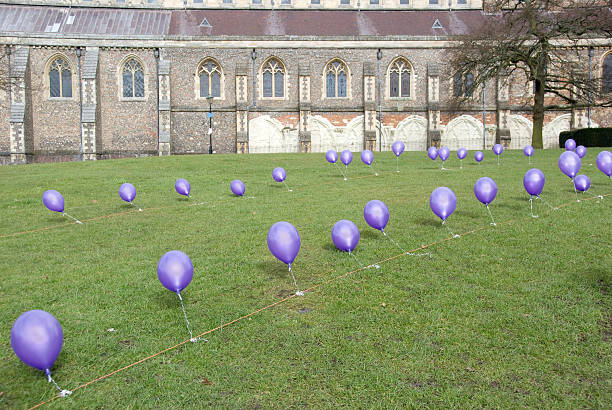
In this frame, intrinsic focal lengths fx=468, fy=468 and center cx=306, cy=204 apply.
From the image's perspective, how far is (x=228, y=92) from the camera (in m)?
32.5

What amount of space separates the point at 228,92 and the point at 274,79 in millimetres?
3397

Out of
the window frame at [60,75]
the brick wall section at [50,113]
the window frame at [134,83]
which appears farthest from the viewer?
the window frame at [134,83]

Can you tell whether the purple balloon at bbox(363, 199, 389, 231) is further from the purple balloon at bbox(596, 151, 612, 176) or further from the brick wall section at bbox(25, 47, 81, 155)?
the brick wall section at bbox(25, 47, 81, 155)

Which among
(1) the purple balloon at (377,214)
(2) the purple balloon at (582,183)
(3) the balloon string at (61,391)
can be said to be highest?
(2) the purple balloon at (582,183)

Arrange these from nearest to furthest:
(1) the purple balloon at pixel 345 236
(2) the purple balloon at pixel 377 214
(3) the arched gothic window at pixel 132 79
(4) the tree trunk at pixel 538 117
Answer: (1) the purple balloon at pixel 345 236 → (2) the purple balloon at pixel 377 214 → (4) the tree trunk at pixel 538 117 → (3) the arched gothic window at pixel 132 79

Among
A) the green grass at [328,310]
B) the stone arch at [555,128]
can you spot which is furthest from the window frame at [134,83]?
the stone arch at [555,128]

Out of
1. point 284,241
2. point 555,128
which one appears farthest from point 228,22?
point 284,241

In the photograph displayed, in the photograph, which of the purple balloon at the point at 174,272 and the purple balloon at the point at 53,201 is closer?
the purple balloon at the point at 174,272

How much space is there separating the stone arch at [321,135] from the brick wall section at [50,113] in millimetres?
15792

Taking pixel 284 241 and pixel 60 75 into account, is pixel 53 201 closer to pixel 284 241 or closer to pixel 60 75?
pixel 284 241

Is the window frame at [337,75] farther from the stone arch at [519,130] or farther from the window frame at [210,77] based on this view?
the stone arch at [519,130]

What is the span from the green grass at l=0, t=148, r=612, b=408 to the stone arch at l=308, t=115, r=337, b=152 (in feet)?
75.0

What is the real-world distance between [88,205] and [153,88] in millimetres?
21346

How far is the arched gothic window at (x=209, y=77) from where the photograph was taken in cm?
3250
